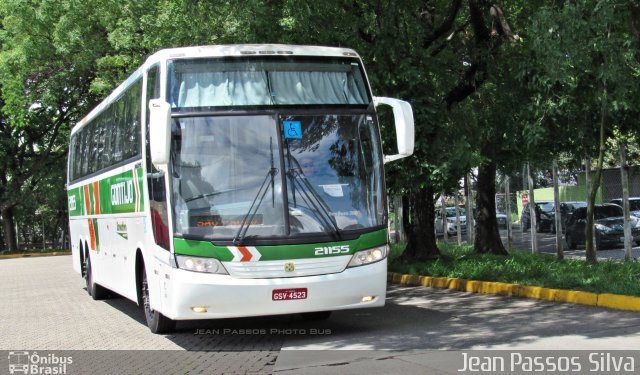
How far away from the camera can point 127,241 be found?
11.1m

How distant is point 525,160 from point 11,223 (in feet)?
103

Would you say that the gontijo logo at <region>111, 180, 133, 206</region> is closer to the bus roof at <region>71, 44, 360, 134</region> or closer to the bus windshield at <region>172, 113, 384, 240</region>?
the bus roof at <region>71, 44, 360, 134</region>

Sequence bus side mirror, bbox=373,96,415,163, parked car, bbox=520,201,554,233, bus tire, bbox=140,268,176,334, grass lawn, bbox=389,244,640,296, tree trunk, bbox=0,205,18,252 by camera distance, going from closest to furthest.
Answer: bus side mirror, bbox=373,96,415,163 → bus tire, bbox=140,268,176,334 → grass lawn, bbox=389,244,640,296 → parked car, bbox=520,201,554,233 → tree trunk, bbox=0,205,18,252

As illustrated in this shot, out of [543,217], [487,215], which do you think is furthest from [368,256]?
[543,217]

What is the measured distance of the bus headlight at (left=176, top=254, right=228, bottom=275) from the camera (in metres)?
8.38

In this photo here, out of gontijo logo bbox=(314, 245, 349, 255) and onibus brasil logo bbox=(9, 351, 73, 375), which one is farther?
gontijo logo bbox=(314, 245, 349, 255)

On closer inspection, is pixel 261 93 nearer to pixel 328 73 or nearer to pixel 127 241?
pixel 328 73

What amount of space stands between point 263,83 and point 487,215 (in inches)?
440

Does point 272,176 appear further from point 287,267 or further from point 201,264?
point 201,264

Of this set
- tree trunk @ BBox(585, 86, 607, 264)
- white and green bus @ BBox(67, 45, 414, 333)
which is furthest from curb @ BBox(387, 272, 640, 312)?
white and green bus @ BBox(67, 45, 414, 333)

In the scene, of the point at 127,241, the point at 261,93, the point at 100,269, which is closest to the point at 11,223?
the point at 100,269

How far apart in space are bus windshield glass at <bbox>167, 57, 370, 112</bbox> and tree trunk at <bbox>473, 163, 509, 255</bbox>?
10088mm

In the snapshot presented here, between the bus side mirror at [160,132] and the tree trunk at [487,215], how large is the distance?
11.9 metres

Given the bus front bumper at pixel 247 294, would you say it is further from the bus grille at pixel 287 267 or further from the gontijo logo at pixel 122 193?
the gontijo logo at pixel 122 193
